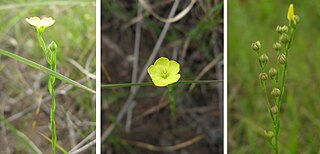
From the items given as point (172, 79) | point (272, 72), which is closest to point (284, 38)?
point (272, 72)

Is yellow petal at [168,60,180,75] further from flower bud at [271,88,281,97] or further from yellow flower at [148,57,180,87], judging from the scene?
flower bud at [271,88,281,97]

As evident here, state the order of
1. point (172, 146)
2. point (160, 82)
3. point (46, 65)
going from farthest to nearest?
point (172, 146) < point (46, 65) < point (160, 82)

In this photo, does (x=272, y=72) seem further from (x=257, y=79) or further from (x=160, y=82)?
(x=257, y=79)

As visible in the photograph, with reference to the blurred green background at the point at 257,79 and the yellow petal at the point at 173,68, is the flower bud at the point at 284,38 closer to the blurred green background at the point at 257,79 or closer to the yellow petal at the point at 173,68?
the yellow petal at the point at 173,68

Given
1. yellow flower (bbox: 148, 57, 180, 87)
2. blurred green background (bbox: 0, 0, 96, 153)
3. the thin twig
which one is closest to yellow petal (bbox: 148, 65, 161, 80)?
yellow flower (bbox: 148, 57, 180, 87)

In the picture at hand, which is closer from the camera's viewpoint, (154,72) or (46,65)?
(154,72)

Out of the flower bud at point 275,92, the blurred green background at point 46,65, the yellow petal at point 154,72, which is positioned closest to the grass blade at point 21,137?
the blurred green background at point 46,65
